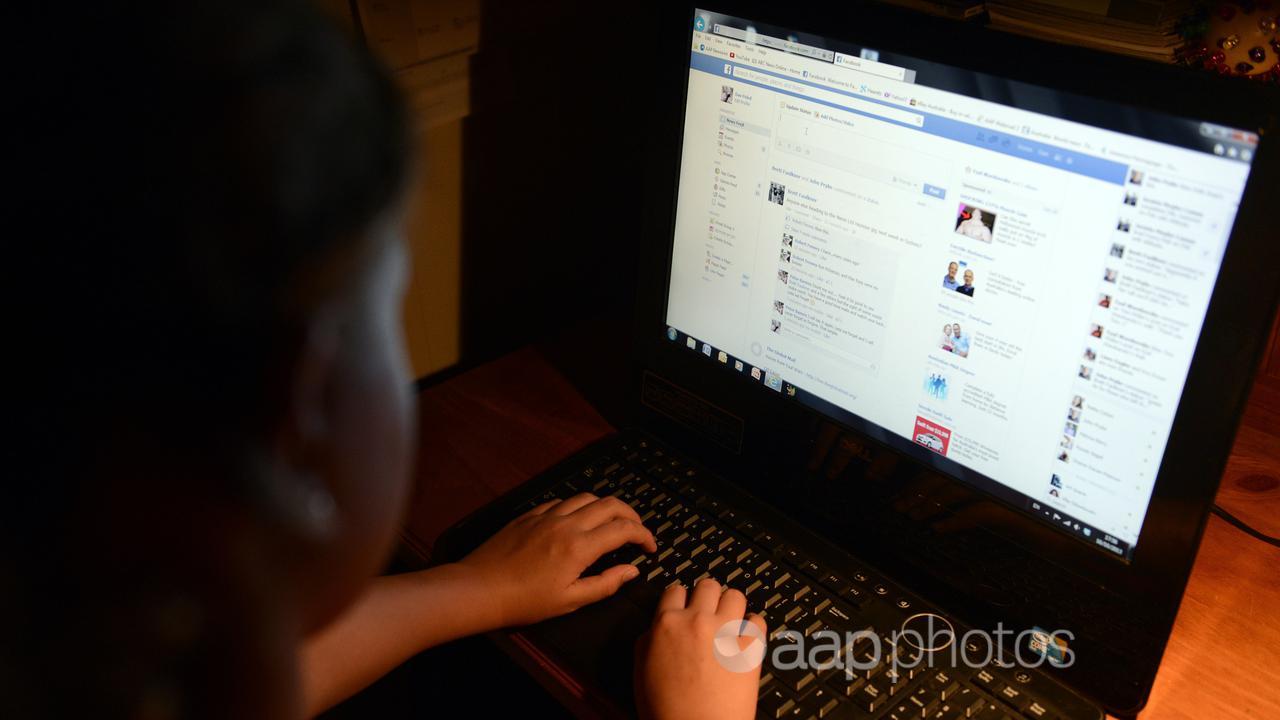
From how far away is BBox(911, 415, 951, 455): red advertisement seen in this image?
749 millimetres

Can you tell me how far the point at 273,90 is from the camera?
262 millimetres

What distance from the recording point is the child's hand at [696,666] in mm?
679

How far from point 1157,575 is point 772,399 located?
335 mm

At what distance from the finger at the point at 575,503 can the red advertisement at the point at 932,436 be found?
29 centimetres

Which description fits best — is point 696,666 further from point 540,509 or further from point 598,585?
point 540,509

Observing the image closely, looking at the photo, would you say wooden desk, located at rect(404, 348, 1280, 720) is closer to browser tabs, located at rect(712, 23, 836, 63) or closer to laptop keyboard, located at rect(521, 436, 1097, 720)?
laptop keyboard, located at rect(521, 436, 1097, 720)

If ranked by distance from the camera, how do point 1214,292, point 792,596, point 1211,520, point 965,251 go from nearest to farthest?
point 1214,292
point 965,251
point 792,596
point 1211,520

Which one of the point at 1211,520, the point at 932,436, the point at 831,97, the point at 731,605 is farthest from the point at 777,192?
the point at 1211,520

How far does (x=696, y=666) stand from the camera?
27.5 inches

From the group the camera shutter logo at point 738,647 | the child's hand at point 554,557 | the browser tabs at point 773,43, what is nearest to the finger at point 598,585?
the child's hand at point 554,557

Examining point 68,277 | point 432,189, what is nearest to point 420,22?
point 432,189

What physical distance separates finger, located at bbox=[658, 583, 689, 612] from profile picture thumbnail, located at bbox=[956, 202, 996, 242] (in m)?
0.35

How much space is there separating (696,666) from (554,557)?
160 millimetres

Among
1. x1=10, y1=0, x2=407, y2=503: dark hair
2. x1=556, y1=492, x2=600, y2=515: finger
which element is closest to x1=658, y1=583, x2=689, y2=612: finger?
x1=556, y1=492, x2=600, y2=515: finger
